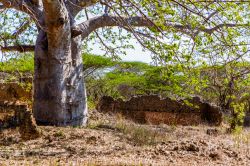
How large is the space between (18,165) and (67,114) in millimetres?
3258

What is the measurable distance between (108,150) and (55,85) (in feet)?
7.50

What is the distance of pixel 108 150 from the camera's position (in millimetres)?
4996

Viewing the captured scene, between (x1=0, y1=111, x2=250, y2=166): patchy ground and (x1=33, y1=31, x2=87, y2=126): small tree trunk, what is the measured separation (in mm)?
848

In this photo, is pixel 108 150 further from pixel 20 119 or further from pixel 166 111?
pixel 166 111

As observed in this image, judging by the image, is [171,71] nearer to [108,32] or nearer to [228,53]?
[228,53]

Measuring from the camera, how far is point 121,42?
29.6 ft

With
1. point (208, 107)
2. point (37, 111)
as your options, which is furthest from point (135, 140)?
point (208, 107)

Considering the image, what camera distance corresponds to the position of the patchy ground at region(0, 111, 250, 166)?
4.23m

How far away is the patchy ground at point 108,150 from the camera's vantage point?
167 inches

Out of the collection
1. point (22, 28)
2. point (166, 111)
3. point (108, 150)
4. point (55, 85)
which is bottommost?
point (108, 150)

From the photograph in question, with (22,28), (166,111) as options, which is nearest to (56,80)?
(22,28)

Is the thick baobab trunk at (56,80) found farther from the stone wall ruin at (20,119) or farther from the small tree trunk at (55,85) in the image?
the stone wall ruin at (20,119)

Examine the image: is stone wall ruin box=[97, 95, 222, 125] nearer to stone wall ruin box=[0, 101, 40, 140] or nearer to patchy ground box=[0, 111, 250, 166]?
patchy ground box=[0, 111, 250, 166]

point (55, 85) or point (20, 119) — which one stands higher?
point (55, 85)
